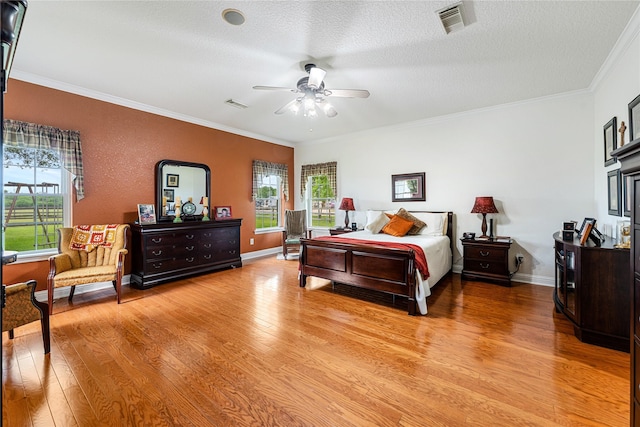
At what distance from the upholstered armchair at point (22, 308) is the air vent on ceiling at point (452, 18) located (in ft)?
12.5

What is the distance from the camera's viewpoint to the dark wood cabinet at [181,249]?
4023 mm

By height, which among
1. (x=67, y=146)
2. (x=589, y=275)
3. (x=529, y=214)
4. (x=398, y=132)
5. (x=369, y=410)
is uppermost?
(x=398, y=132)

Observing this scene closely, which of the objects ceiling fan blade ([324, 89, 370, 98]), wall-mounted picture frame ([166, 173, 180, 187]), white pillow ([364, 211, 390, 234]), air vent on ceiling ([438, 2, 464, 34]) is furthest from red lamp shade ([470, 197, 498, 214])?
wall-mounted picture frame ([166, 173, 180, 187])

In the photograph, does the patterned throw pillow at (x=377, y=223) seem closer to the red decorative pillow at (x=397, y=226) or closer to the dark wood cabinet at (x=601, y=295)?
the red decorative pillow at (x=397, y=226)

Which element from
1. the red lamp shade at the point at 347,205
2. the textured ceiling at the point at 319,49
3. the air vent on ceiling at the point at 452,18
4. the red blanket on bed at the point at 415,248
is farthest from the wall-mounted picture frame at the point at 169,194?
the air vent on ceiling at the point at 452,18

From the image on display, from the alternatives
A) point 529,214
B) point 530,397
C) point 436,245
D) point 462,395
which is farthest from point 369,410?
point 529,214

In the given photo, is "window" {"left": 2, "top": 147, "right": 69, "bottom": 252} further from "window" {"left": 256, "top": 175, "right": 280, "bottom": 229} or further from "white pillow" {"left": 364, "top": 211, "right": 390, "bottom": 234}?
"white pillow" {"left": 364, "top": 211, "right": 390, "bottom": 234}

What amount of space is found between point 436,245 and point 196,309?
3090mm

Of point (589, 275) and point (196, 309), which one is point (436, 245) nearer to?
point (589, 275)

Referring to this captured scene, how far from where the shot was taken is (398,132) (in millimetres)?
5340

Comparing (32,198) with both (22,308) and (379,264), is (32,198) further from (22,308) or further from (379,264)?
(379,264)

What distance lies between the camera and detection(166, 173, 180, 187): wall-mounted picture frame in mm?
4614

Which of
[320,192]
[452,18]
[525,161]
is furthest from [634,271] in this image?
[320,192]

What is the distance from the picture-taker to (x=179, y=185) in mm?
4746
